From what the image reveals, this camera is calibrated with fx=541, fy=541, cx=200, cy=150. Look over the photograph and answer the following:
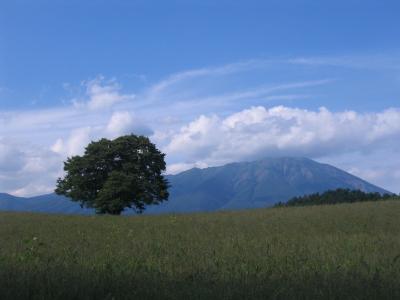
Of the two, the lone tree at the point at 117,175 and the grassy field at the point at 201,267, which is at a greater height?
the lone tree at the point at 117,175

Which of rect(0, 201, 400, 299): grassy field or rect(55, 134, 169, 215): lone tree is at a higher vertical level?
rect(55, 134, 169, 215): lone tree

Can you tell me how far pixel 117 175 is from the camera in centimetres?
5297

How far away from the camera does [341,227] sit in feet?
64.0

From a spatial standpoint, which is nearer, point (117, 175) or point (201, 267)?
point (201, 267)

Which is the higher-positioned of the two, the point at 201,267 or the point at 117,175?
the point at 117,175

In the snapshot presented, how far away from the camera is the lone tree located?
5341 cm

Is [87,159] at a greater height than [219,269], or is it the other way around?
[87,159]

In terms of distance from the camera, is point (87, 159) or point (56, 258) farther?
point (87, 159)

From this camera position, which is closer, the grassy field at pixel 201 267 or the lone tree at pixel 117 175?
the grassy field at pixel 201 267

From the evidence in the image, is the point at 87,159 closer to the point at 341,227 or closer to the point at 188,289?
the point at 341,227

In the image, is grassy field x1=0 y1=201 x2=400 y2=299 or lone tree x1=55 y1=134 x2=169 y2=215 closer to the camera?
grassy field x1=0 y1=201 x2=400 y2=299

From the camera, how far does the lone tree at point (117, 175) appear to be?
53.4 m

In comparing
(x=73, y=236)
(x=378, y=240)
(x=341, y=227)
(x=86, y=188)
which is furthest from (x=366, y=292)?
(x=86, y=188)

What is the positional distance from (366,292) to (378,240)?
727cm
